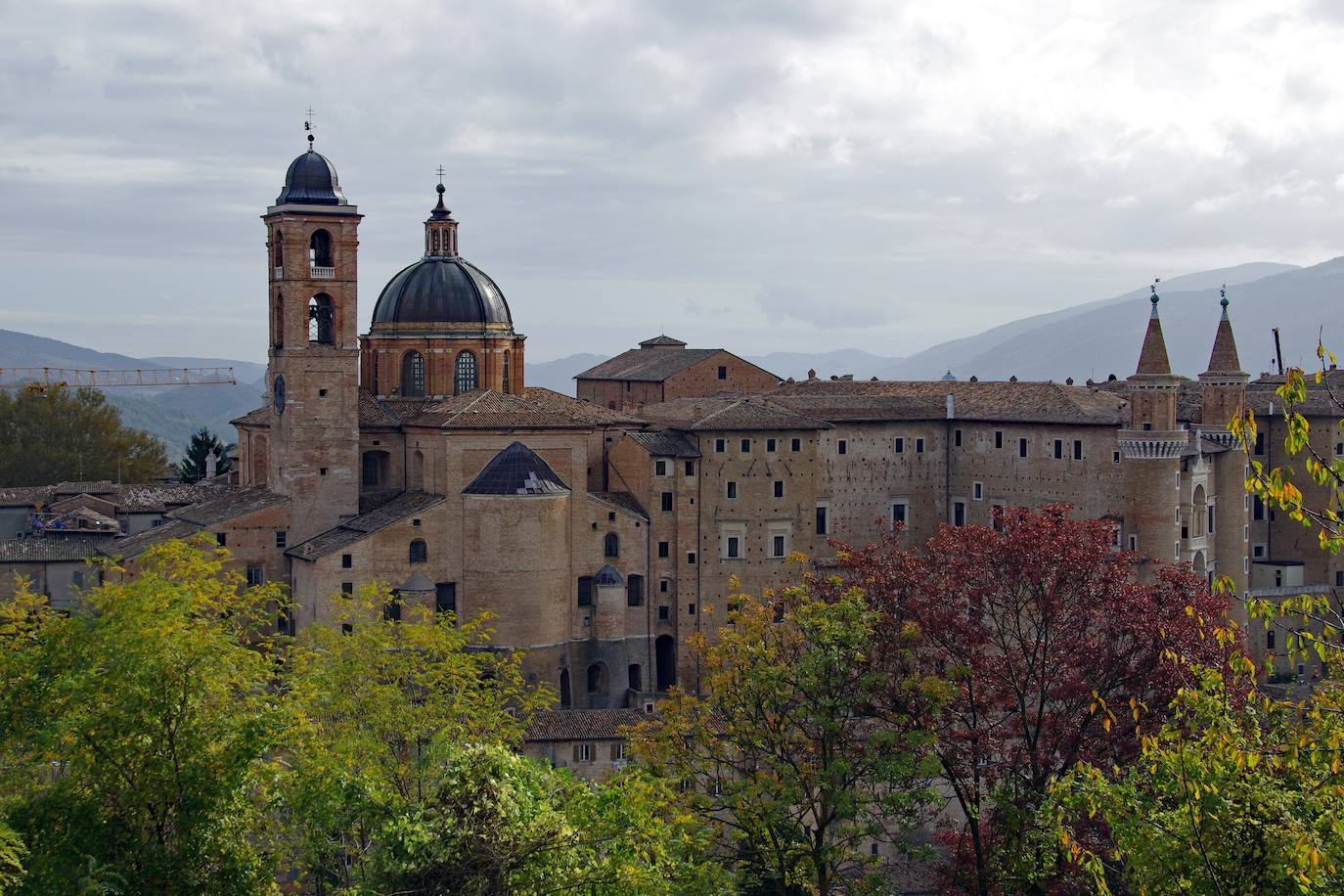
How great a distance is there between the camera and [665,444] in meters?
57.0

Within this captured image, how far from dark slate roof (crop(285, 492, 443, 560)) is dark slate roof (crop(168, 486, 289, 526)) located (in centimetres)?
176

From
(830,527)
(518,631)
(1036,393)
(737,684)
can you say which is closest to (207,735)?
(737,684)

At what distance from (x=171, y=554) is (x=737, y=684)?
11.0m

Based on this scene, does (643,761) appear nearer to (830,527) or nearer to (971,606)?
(971,606)

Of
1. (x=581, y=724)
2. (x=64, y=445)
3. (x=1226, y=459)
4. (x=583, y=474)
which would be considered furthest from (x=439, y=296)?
(x=64, y=445)

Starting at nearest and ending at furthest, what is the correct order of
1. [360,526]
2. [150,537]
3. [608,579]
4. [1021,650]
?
[1021,650] → [360,526] → [608,579] → [150,537]

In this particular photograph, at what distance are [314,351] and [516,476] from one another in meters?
7.45

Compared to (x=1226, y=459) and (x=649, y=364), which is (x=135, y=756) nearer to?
(x=1226, y=459)

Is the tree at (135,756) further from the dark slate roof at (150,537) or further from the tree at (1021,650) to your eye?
the dark slate roof at (150,537)

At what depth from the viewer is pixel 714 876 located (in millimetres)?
A: 29484

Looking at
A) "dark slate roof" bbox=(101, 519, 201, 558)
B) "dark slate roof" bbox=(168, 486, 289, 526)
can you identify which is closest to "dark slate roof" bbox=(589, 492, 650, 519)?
"dark slate roof" bbox=(168, 486, 289, 526)

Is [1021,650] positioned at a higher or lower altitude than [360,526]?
lower

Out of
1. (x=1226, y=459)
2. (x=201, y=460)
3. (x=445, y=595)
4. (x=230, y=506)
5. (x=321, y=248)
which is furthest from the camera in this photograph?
(x=201, y=460)

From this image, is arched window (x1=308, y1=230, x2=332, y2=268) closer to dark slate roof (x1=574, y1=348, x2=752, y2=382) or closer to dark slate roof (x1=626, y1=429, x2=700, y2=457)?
dark slate roof (x1=626, y1=429, x2=700, y2=457)
